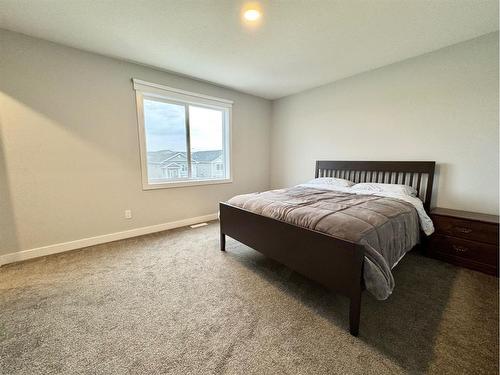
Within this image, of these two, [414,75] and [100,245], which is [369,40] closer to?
[414,75]

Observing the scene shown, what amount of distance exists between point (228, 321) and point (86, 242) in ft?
7.88

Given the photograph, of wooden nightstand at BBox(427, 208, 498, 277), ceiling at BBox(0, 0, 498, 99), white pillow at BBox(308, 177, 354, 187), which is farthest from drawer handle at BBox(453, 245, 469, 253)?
ceiling at BBox(0, 0, 498, 99)

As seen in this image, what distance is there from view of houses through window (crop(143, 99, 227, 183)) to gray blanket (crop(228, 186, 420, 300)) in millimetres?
1622

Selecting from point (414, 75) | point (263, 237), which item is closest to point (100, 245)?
point (263, 237)

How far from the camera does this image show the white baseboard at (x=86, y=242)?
235 centimetres

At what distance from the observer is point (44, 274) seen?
209cm

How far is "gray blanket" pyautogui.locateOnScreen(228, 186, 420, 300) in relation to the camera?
4.43 feet

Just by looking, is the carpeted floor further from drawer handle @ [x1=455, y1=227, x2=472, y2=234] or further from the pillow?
the pillow

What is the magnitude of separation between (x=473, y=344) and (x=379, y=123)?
273 centimetres

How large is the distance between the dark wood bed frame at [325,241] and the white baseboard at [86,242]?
4.19 feet

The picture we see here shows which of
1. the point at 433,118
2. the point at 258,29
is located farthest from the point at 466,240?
the point at 258,29

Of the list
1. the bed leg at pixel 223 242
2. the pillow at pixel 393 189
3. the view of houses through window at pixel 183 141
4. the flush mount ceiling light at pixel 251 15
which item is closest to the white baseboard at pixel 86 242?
the view of houses through window at pixel 183 141

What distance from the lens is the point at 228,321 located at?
4.90 feet

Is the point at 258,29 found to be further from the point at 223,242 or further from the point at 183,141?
the point at 223,242
